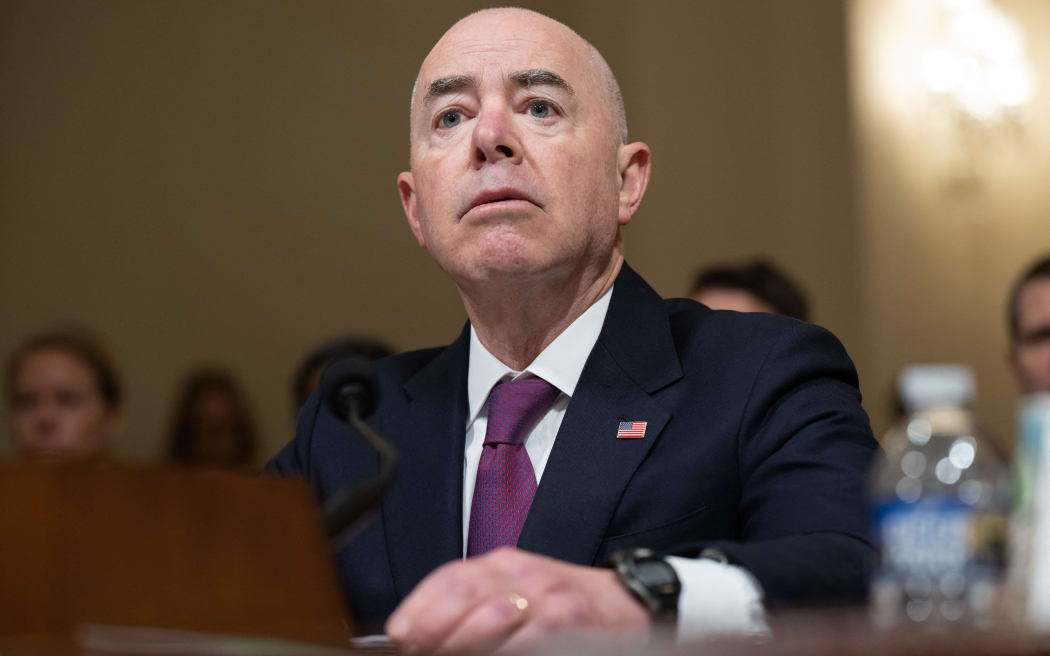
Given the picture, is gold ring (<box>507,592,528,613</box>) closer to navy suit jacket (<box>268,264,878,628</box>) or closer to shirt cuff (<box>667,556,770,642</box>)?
shirt cuff (<box>667,556,770,642</box>)

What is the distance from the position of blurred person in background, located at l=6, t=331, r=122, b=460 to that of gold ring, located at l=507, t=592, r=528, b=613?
9.13 feet

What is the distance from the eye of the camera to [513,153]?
1926 mm

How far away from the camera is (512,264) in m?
1.89

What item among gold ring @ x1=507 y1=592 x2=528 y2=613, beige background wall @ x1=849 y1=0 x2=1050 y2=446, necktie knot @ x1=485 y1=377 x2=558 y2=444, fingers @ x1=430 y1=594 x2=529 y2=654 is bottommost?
fingers @ x1=430 y1=594 x2=529 y2=654

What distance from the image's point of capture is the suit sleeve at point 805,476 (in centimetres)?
131

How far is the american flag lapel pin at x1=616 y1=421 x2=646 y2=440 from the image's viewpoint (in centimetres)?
176

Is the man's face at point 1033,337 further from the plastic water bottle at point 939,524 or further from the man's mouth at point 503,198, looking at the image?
the plastic water bottle at point 939,524

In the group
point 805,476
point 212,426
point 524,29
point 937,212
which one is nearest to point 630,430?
point 805,476

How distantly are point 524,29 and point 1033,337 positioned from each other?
1.72 meters

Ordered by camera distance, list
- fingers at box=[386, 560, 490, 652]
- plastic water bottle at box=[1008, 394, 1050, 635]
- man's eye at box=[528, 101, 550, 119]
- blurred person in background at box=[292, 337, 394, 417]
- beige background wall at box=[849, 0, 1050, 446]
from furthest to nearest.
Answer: beige background wall at box=[849, 0, 1050, 446], blurred person in background at box=[292, 337, 394, 417], man's eye at box=[528, 101, 550, 119], fingers at box=[386, 560, 490, 652], plastic water bottle at box=[1008, 394, 1050, 635]

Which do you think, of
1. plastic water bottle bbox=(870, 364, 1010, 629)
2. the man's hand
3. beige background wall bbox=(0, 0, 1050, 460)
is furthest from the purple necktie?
beige background wall bbox=(0, 0, 1050, 460)

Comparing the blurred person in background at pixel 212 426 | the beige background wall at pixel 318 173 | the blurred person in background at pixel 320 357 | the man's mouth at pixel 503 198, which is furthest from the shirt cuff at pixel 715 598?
the beige background wall at pixel 318 173

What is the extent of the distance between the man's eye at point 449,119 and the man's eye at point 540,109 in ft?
0.40

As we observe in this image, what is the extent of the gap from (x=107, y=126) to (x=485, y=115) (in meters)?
4.12
